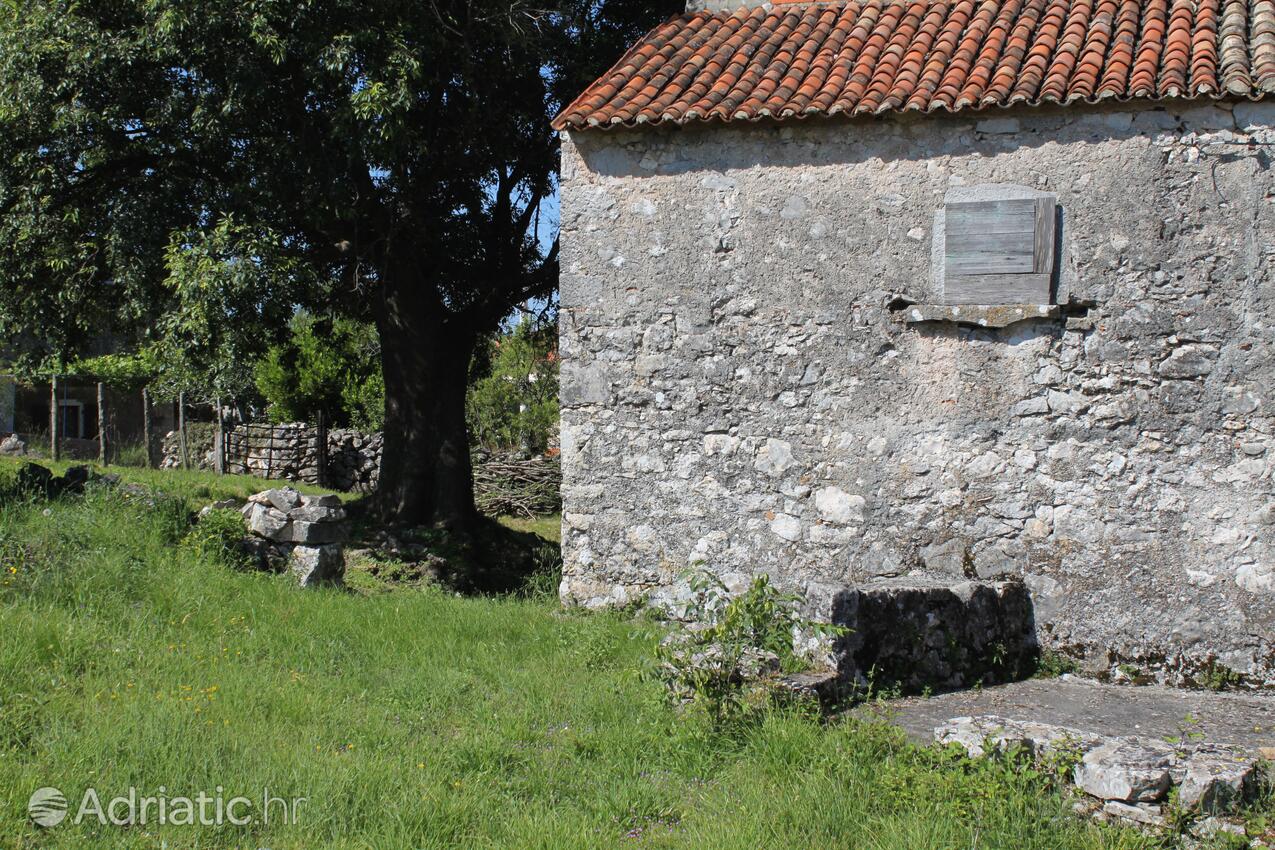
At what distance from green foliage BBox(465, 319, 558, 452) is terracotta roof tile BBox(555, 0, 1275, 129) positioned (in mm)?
13664

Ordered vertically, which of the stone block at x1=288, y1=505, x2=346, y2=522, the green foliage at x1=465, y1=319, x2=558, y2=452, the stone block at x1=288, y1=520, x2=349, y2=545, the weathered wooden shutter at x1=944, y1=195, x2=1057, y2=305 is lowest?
the stone block at x1=288, y1=520, x2=349, y2=545

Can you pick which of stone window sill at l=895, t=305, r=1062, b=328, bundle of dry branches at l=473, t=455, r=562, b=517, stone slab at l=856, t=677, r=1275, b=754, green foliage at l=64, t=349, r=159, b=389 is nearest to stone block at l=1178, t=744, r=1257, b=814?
stone slab at l=856, t=677, r=1275, b=754

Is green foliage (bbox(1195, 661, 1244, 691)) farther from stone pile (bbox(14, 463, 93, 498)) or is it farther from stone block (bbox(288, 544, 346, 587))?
stone pile (bbox(14, 463, 93, 498))

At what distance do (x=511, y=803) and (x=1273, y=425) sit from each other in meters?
5.45

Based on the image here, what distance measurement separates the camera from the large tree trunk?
13.0 metres

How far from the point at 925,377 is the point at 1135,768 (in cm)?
361

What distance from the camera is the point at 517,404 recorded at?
23.4 m

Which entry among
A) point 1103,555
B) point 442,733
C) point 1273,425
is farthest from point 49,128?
point 1273,425

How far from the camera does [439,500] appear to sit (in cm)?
1338

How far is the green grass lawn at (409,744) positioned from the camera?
4117 millimetres

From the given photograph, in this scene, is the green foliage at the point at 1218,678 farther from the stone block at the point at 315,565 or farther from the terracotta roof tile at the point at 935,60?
the stone block at the point at 315,565

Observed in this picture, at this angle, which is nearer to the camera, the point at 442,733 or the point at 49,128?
the point at 442,733

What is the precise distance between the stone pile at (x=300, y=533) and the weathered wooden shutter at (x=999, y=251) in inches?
213

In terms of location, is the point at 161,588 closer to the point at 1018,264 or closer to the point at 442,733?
the point at 442,733
